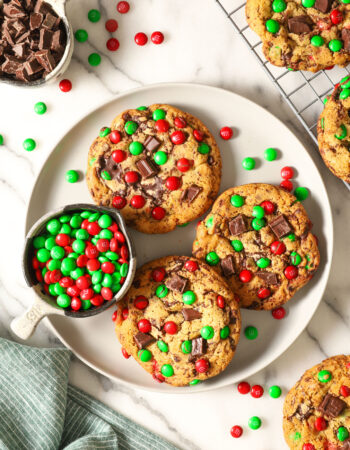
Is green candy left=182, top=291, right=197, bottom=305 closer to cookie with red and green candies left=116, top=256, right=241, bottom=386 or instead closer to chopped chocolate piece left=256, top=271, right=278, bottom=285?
cookie with red and green candies left=116, top=256, right=241, bottom=386

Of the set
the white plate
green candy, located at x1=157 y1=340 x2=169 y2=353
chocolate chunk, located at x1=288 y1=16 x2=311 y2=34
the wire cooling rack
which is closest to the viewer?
chocolate chunk, located at x1=288 y1=16 x2=311 y2=34

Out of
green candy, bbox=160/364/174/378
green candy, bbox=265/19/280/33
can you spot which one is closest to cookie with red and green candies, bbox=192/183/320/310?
green candy, bbox=160/364/174/378

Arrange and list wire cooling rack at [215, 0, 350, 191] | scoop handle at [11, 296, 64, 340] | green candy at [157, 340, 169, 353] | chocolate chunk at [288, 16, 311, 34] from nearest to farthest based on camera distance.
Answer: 1. scoop handle at [11, 296, 64, 340]
2. chocolate chunk at [288, 16, 311, 34]
3. green candy at [157, 340, 169, 353]
4. wire cooling rack at [215, 0, 350, 191]

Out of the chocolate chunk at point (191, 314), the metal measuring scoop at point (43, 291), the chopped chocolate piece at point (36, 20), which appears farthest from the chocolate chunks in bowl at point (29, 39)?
the chocolate chunk at point (191, 314)

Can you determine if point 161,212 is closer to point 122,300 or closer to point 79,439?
point 122,300

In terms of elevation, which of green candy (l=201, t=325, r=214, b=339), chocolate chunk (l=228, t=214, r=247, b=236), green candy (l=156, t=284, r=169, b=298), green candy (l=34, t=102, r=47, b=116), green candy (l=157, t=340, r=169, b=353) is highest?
green candy (l=34, t=102, r=47, b=116)

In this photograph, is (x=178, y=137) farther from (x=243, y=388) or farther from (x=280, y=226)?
(x=243, y=388)

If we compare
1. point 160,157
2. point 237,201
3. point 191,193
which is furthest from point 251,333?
point 160,157
